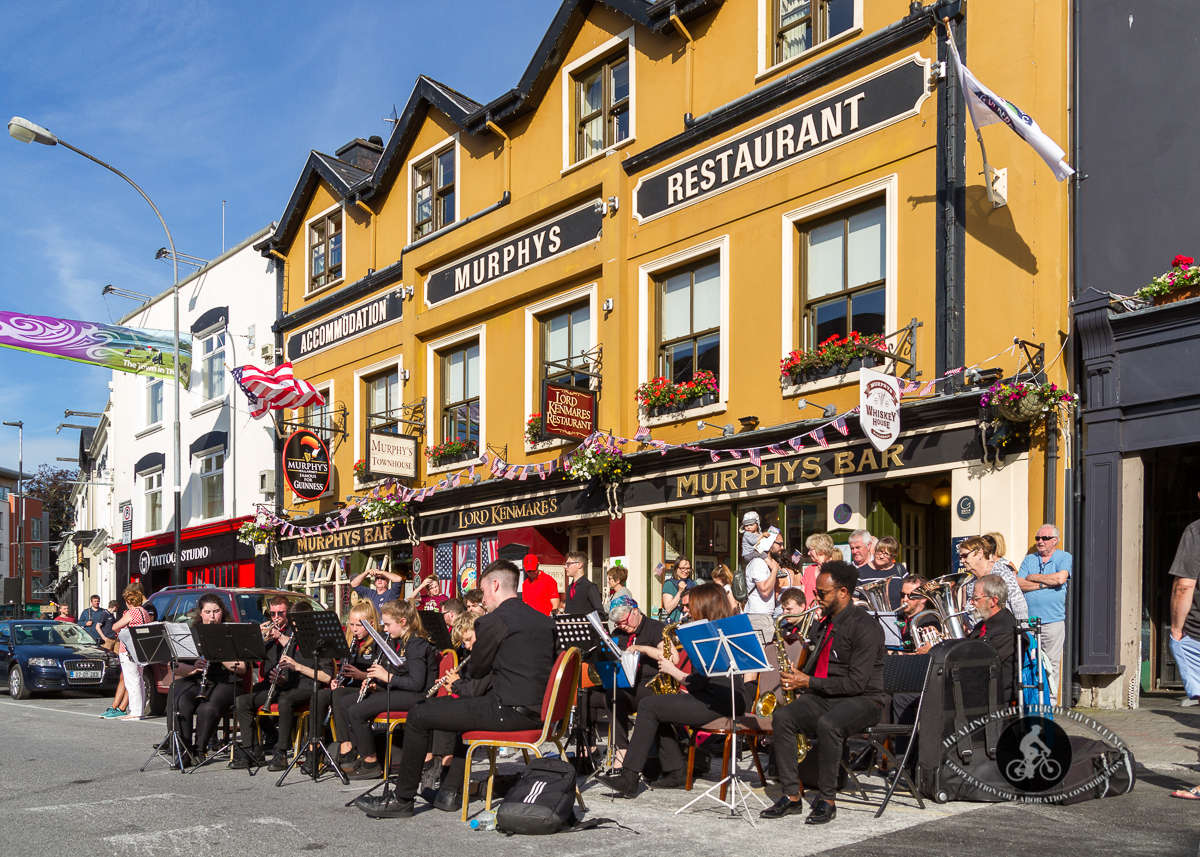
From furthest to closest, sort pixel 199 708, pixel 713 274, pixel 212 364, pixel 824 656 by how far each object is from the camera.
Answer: pixel 212 364, pixel 713 274, pixel 199 708, pixel 824 656

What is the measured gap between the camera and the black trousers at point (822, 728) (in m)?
7.25

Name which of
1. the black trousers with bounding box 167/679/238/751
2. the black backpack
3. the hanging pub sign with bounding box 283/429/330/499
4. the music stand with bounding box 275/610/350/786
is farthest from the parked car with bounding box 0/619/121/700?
the black backpack

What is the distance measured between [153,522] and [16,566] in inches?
2756

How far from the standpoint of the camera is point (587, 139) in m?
18.7

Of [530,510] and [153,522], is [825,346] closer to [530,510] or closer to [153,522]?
[530,510]

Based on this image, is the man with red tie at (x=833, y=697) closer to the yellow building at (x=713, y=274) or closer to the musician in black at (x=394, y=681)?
the musician in black at (x=394, y=681)

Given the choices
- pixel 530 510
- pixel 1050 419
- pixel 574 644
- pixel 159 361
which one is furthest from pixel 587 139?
pixel 159 361

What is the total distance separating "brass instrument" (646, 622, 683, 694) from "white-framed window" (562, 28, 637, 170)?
10.5 m

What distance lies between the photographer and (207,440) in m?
29.7

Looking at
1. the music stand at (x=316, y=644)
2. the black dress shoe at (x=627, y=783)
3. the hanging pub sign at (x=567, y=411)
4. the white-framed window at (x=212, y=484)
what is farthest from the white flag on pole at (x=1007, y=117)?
the white-framed window at (x=212, y=484)

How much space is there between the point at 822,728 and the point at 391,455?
14776mm

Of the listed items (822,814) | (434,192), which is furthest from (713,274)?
(822,814)

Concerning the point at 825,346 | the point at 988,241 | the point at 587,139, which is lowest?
the point at 825,346

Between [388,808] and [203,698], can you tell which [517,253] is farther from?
[388,808]
